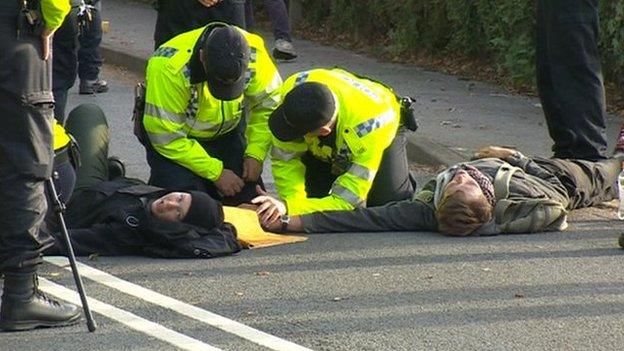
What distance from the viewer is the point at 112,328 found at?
19.4ft

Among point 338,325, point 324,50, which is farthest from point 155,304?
point 324,50

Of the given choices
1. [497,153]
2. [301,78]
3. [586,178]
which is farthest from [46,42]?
[586,178]

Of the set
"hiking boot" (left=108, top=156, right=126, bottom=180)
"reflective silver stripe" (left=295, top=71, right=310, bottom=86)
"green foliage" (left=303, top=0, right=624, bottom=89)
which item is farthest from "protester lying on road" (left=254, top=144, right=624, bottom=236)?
"green foliage" (left=303, top=0, right=624, bottom=89)

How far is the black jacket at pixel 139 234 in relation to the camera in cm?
702

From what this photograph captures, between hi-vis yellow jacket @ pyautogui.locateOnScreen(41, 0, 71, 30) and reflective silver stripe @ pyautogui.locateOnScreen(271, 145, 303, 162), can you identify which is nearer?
hi-vis yellow jacket @ pyautogui.locateOnScreen(41, 0, 71, 30)

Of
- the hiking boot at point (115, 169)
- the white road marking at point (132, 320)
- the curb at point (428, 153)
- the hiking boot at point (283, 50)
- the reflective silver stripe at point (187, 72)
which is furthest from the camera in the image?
the hiking boot at point (283, 50)

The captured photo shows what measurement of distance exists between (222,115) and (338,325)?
7.47 ft

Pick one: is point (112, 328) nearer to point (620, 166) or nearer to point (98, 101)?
point (620, 166)

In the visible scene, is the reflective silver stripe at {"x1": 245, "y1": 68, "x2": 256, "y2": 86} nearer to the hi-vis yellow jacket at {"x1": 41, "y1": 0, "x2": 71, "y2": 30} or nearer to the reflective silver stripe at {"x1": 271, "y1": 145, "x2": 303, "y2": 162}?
the reflective silver stripe at {"x1": 271, "y1": 145, "x2": 303, "y2": 162}

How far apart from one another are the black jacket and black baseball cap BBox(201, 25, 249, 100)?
652 millimetres

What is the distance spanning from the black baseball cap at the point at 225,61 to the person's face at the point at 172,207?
0.72 m

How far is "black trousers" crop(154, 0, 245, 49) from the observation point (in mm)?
8977

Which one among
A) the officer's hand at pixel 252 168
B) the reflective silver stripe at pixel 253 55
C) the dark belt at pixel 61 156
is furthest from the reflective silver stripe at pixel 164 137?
the dark belt at pixel 61 156

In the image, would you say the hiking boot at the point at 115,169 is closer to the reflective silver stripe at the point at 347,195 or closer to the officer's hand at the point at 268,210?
the officer's hand at the point at 268,210
